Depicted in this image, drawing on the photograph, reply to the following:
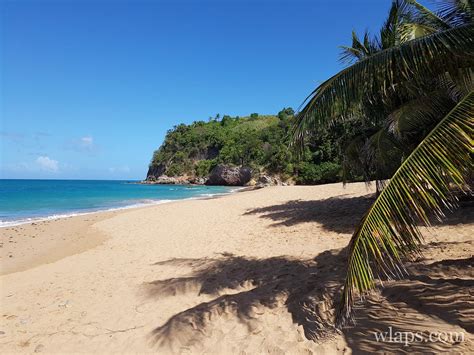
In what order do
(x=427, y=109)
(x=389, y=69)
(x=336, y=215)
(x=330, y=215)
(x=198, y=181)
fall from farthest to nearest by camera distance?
(x=198, y=181)
(x=330, y=215)
(x=336, y=215)
(x=427, y=109)
(x=389, y=69)

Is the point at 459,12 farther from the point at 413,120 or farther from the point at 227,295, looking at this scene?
the point at 227,295

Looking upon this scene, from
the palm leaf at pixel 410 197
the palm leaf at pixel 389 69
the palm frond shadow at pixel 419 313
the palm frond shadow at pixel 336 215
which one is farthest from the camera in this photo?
the palm frond shadow at pixel 336 215

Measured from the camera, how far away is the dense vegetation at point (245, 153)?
37594 mm

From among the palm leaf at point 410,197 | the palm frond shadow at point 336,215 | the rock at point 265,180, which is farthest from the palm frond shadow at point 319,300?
the rock at point 265,180

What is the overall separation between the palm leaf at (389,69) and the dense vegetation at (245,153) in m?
25.5

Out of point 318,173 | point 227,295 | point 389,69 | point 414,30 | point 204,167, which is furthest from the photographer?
point 204,167

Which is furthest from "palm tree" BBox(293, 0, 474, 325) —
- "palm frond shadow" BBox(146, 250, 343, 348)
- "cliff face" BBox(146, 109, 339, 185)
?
"cliff face" BBox(146, 109, 339, 185)

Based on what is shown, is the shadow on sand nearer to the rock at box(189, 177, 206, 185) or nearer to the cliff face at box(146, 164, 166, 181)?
the rock at box(189, 177, 206, 185)

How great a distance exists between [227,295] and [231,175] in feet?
167

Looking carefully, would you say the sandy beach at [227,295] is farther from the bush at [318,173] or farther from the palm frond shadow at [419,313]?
A: the bush at [318,173]

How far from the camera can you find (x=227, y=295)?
4641 mm

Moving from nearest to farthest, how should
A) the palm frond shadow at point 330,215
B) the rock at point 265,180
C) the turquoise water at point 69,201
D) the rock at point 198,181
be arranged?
1. the palm frond shadow at point 330,215
2. the turquoise water at point 69,201
3. the rock at point 265,180
4. the rock at point 198,181

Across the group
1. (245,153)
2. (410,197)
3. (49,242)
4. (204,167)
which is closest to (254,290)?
(410,197)

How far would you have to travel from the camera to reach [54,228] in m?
13.1
